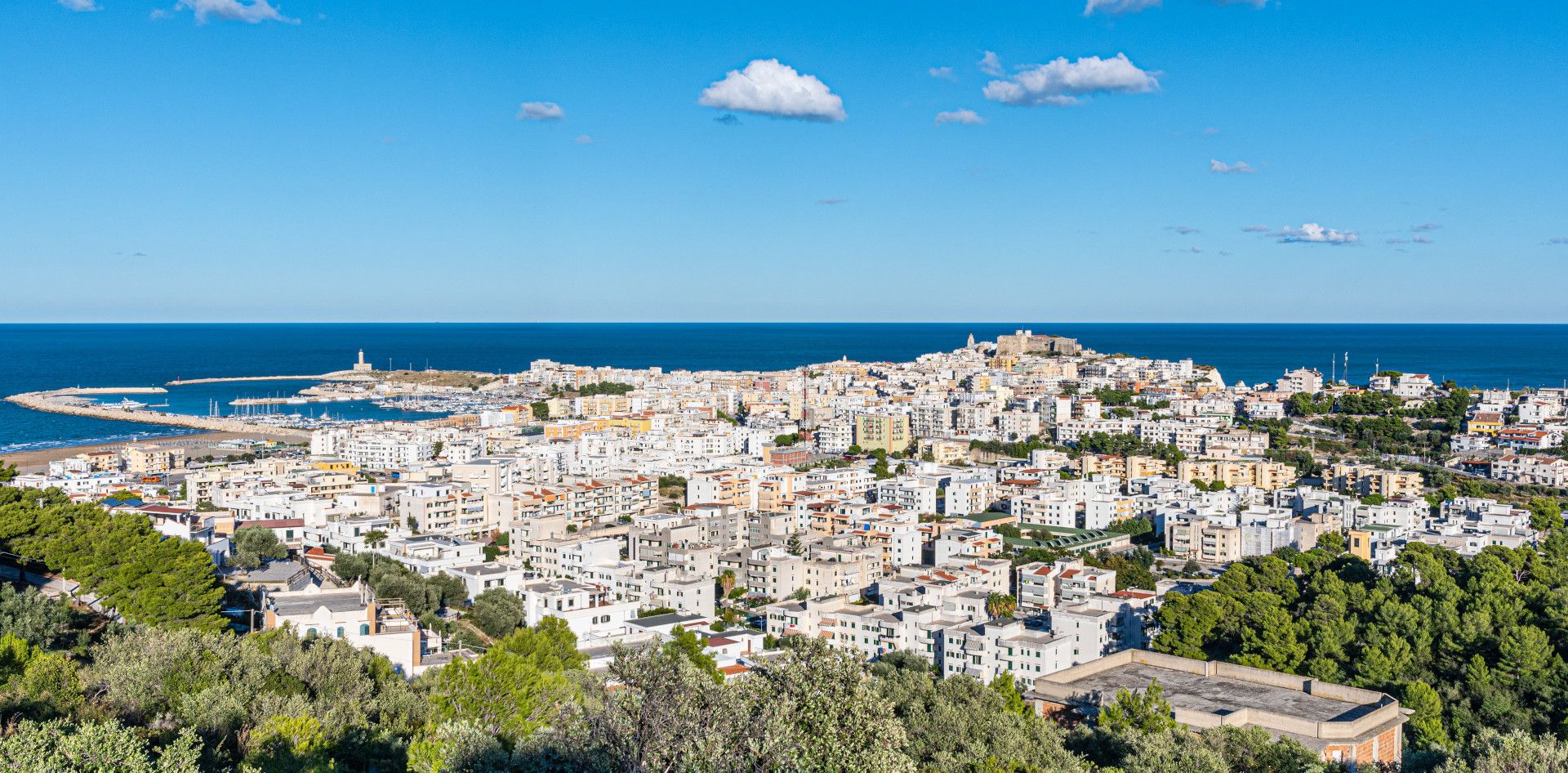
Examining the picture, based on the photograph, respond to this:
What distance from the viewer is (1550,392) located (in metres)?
35.7

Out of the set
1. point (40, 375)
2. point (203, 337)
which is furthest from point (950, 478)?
point (203, 337)

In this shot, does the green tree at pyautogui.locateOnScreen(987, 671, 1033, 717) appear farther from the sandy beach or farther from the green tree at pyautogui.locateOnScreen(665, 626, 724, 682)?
the sandy beach

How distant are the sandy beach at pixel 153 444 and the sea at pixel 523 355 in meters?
1.02

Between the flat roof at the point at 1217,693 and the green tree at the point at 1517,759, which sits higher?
the green tree at the point at 1517,759

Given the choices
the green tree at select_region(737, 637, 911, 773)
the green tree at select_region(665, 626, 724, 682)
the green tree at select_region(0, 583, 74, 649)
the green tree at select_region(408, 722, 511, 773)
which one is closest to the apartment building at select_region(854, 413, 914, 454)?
the green tree at select_region(665, 626, 724, 682)

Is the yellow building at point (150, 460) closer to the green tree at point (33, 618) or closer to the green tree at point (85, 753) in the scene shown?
the green tree at point (33, 618)

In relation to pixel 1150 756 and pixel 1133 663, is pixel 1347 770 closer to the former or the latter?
pixel 1150 756

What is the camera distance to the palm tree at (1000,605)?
1484cm

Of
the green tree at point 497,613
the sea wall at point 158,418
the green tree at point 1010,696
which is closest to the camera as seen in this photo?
the green tree at point 1010,696

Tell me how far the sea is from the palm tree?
24.1 m

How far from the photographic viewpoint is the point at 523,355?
261 feet

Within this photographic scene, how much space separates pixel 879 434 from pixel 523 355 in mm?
50675

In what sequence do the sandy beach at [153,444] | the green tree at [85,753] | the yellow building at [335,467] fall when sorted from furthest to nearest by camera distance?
the sandy beach at [153,444], the yellow building at [335,467], the green tree at [85,753]

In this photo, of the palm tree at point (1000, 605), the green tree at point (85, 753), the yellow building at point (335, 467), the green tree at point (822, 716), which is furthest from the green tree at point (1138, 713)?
the yellow building at point (335, 467)
